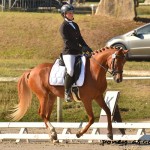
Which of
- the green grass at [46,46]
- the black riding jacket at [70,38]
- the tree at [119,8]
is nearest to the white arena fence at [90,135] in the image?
the black riding jacket at [70,38]

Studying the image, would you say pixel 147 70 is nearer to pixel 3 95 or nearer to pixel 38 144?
pixel 3 95

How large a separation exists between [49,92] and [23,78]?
0.77 m

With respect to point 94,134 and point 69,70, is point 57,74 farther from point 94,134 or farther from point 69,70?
point 94,134

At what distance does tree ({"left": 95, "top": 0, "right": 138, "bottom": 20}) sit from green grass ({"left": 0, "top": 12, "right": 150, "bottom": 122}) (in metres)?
0.65

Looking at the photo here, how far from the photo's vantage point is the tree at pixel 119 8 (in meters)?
33.1

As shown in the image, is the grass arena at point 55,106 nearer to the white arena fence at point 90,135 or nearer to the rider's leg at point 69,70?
the white arena fence at point 90,135

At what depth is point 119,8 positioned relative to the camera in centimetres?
3331

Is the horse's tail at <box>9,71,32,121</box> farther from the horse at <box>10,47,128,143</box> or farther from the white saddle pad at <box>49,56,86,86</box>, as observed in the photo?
the white saddle pad at <box>49,56,86,86</box>

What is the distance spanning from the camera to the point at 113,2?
1312 inches

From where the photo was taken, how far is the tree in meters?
33.1

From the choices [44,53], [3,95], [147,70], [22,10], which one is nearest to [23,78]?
[3,95]

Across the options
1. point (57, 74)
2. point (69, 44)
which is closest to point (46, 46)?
point (57, 74)

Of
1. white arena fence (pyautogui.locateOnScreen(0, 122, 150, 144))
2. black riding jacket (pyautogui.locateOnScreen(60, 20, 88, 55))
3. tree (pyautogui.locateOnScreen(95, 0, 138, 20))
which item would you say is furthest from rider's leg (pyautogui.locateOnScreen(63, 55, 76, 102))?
tree (pyautogui.locateOnScreen(95, 0, 138, 20))

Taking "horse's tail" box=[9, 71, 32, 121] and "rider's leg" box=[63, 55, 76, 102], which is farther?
"horse's tail" box=[9, 71, 32, 121]
